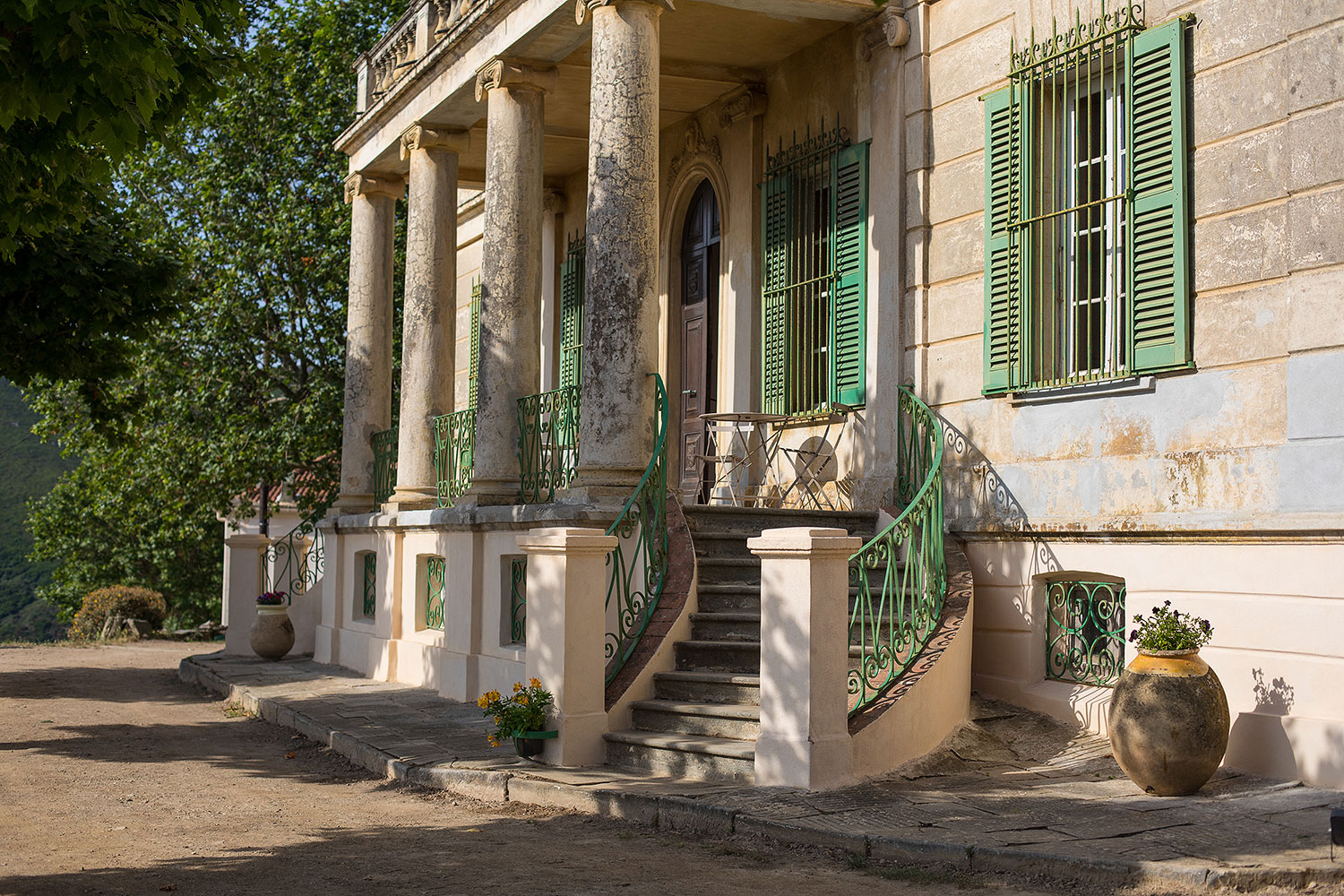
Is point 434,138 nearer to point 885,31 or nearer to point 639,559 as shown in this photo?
point 885,31

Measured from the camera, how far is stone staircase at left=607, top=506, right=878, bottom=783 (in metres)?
8.02

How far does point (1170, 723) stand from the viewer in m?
6.94

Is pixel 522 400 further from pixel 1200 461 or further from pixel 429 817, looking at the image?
pixel 1200 461

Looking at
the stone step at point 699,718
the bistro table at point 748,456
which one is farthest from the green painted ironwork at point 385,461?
the stone step at point 699,718

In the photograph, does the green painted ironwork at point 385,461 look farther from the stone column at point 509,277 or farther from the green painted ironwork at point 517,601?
the green painted ironwork at point 517,601

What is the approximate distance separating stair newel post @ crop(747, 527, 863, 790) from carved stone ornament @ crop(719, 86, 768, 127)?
6390mm

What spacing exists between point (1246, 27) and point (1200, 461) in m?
2.62

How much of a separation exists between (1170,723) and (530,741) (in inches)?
156

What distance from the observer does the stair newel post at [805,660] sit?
286 inches

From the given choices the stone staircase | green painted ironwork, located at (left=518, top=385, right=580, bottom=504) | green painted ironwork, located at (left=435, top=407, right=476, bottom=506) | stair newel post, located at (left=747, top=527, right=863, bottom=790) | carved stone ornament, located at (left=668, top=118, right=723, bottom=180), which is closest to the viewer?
stair newel post, located at (left=747, top=527, right=863, bottom=790)

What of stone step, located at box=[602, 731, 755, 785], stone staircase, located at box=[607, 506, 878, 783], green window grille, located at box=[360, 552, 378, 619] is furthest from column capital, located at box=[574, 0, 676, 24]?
green window grille, located at box=[360, 552, 378, 619]

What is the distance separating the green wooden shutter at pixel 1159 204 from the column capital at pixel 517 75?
5674 mm

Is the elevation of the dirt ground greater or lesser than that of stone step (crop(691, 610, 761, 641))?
lesser

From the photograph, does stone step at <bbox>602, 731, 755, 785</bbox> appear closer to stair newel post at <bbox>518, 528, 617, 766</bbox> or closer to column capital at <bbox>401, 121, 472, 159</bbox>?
stair newel post at <bbox>518, 528, 617, 766</bbox>
